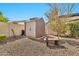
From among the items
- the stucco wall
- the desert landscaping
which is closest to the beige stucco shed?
the desert landscaping

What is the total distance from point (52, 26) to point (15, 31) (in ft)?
1.73

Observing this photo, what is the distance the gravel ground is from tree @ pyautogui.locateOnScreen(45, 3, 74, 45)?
15 cm

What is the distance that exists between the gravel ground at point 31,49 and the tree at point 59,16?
15 cm

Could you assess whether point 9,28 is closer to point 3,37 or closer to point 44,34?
point 3,37

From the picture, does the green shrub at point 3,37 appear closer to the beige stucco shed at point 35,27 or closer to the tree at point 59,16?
the beige stucco shed at point 35,27

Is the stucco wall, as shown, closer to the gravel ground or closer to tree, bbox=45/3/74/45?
the gravel ground

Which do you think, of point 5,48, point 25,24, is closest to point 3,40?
point 5,48

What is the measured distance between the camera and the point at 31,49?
12.7 feet

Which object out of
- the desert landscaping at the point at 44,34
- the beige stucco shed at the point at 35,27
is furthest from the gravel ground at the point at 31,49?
the beige stucco shed at the point at 35,27

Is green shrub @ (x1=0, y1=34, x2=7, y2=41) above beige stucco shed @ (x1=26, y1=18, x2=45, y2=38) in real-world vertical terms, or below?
below

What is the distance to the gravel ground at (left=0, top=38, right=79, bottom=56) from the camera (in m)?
3.85

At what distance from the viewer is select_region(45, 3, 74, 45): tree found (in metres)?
3.85

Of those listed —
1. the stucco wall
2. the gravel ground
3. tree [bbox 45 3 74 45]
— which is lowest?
the gravel ground

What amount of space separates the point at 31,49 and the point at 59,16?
60 cm
